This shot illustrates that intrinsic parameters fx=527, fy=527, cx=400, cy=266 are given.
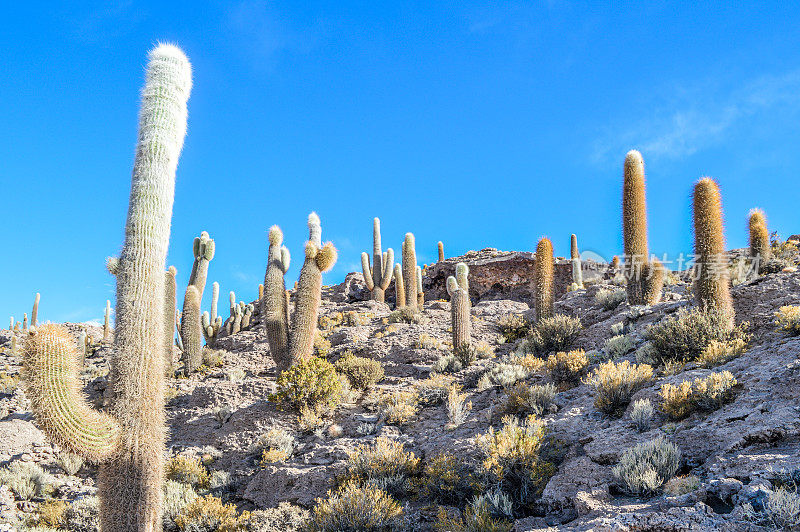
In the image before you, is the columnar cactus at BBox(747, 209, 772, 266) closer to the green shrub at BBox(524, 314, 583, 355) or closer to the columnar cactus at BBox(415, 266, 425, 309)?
the green shrub at BBox(524, 314, 583, 355)

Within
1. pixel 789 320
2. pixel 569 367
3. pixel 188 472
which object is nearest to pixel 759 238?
pixel 789 320

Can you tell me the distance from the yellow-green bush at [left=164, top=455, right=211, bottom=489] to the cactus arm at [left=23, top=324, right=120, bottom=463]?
13.0 feet

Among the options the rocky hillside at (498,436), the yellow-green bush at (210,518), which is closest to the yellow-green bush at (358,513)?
the rocky hillside at (498,436)

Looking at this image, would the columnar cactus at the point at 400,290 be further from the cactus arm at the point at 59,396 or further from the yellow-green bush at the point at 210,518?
the cactus arm at the point at 59,396

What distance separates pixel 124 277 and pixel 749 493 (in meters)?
7.39

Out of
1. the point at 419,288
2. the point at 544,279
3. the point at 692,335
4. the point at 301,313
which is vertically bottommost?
the point at 692,335

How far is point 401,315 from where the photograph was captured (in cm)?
2064

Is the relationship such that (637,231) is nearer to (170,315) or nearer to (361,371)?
(361,371)

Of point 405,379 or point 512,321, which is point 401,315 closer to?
point 512,321

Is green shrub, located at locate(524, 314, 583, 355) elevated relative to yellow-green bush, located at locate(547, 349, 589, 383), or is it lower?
elevated

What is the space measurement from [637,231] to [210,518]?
39.5 feet

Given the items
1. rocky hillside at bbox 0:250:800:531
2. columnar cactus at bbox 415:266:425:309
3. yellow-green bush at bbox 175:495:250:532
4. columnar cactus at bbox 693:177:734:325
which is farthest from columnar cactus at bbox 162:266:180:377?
columnar cactus at bbox 693:177:734:325

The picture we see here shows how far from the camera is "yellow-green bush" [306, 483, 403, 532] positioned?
6.98 m

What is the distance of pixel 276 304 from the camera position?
14375 millimetres
